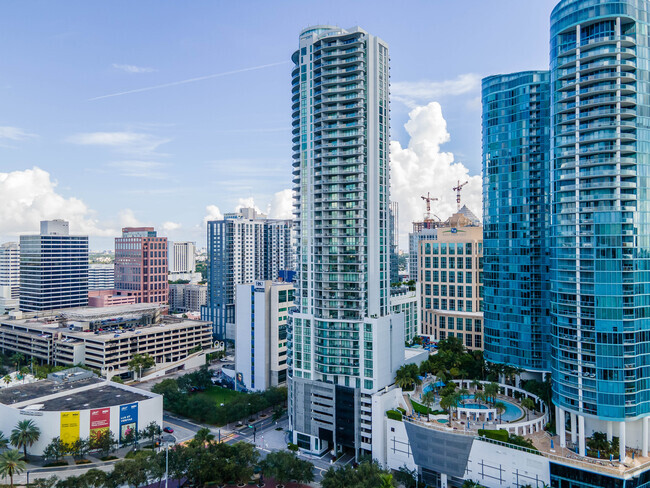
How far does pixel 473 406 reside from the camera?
8875cm

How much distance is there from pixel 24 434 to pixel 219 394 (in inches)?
1808

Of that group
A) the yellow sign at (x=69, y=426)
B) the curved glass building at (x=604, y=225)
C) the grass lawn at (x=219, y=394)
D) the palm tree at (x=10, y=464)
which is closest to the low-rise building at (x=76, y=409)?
the yellow sign at (x=69, y=426)

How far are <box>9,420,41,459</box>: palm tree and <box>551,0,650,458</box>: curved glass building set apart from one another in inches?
3554

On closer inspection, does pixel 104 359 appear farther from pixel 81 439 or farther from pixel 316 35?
pixel 316 35

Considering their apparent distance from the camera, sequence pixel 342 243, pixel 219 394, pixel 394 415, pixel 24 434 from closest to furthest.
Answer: pixel 394 415 → pixel 24 434 → pixel 342 243 → pixel 219 394

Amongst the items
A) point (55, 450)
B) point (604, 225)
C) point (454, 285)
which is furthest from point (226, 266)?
point (604, 225)

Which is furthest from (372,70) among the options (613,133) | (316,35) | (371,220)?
(613,133)

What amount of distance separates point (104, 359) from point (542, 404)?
364ft

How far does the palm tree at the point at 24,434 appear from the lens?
8344cm

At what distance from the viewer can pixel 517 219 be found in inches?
4122

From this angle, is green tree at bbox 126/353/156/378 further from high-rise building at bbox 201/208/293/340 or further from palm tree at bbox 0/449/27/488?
palm tree at bbox 0/449/27/488

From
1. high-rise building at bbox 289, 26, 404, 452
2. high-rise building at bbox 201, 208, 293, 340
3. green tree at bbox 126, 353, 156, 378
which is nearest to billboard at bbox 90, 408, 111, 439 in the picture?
high-rise building at bbox 289, 26, 404, 452

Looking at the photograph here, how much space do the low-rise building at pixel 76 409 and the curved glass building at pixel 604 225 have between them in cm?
7691

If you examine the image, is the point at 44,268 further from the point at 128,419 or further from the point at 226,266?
the point at 128,419
